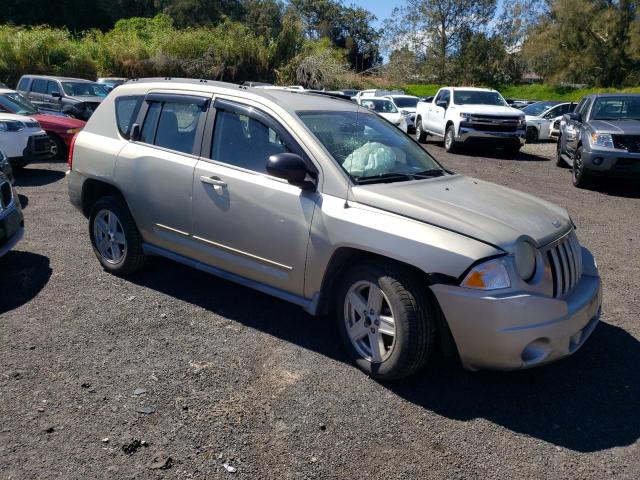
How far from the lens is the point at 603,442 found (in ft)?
10.5

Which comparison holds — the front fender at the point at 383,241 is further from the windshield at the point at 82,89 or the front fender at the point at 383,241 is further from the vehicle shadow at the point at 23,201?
the windshield at the point at 82,89

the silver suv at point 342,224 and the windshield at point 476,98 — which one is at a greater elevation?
the windshield at point 476,98

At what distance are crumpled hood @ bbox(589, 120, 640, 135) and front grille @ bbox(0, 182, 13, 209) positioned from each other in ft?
31.0

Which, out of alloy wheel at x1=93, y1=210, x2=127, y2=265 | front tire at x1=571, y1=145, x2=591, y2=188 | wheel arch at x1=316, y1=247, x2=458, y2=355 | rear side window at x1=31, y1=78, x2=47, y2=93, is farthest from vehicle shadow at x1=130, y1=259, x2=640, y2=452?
rear side window at x1=31, y1=78, x2=47, y2=93

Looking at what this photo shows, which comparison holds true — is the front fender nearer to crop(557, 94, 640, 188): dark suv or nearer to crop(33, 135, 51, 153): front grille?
crop(557, 94, 640, 188): dark suv

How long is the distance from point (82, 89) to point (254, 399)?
15.0 metres

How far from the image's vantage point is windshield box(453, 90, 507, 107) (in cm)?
1686

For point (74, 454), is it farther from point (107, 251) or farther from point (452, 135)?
point (452, 135)

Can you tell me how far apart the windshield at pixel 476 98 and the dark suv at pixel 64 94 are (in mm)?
9938

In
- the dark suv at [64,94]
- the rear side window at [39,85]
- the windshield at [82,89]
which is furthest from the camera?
the rear side window at [39,85]

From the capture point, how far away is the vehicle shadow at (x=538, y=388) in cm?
334

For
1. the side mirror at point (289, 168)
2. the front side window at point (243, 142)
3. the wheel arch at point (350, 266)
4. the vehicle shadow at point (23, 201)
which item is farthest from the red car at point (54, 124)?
the wheel arch at point (350, 266)

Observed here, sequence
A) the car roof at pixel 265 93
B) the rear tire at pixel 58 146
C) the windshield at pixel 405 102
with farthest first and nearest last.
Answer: the windshield at pixel 405 102 < the rear tire at pixel 58 146 < the car roof at pixel 265 93

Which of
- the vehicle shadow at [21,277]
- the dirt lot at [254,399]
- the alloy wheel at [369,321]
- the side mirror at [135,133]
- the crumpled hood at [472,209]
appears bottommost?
the vehicle shadow at [21,277]
